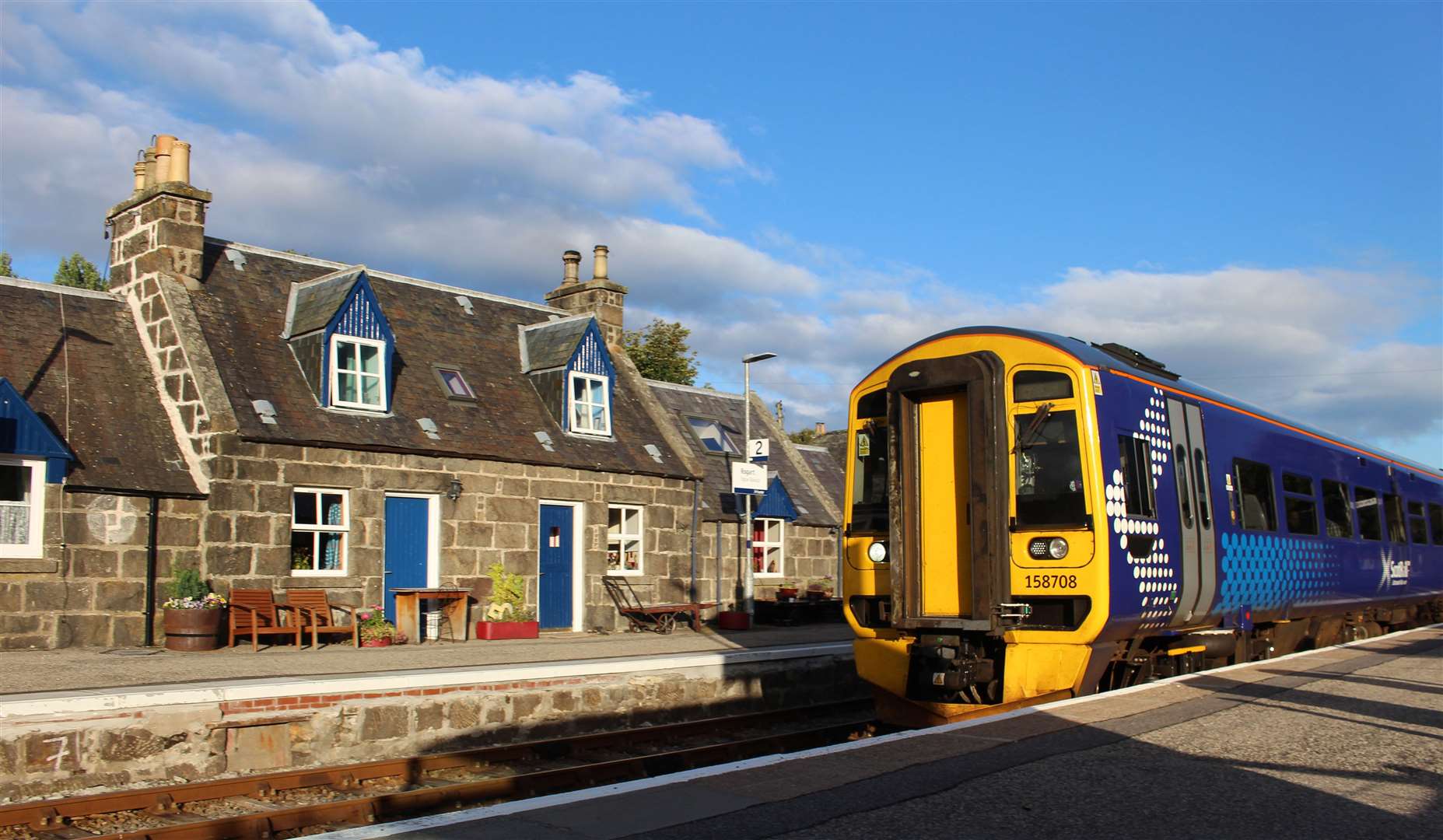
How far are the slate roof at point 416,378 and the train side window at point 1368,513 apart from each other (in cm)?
1150

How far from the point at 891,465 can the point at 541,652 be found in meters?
6.83

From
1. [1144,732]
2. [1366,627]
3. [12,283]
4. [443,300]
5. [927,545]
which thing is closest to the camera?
[1144,732]

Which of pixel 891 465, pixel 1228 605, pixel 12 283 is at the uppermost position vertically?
pixel 12 283

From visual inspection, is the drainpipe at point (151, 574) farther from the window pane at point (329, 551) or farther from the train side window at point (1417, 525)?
the train side window at point (1417, 525)

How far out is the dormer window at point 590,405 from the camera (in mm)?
21922

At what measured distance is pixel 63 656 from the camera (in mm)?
13727

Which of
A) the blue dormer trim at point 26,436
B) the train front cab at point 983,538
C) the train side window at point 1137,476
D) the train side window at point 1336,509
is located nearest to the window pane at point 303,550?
the blue dormer trim at point 26,436

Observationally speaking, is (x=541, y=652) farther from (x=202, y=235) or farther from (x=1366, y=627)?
(x=1366, y=627)

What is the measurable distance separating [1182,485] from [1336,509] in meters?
6.16

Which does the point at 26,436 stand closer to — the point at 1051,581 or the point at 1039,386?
the point at 1039,386

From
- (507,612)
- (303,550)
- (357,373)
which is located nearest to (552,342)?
(357,373)

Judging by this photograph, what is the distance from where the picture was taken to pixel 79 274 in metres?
38.3

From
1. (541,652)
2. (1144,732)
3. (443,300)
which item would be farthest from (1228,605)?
(443,300)

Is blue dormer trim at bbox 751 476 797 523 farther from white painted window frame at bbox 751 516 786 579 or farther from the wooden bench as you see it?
the wooden bench
